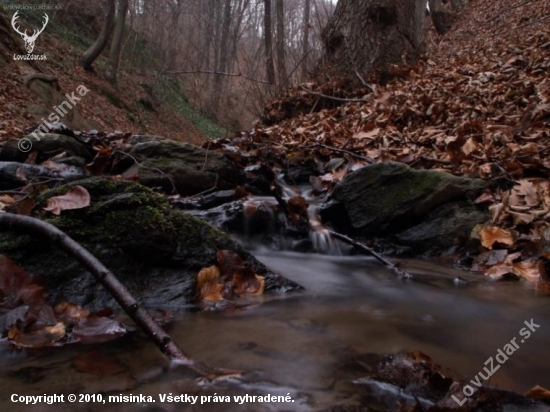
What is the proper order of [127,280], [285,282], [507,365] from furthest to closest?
1. [285,282]
2. [127,280]
3. [507,365]

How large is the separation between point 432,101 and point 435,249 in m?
3.13

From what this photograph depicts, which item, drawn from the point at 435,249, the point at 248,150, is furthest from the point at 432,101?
the point at 435,249

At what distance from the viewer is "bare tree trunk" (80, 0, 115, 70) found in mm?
16953

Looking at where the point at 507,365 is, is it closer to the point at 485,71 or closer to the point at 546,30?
the point at 485,71

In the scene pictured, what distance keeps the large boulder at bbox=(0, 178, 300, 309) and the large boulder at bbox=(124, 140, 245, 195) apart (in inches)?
78.6

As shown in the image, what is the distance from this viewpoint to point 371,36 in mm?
8984

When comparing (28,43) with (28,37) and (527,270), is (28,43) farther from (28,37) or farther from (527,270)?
(527,270)

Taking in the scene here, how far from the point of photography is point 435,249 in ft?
12.7

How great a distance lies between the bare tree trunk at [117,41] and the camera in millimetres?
17281

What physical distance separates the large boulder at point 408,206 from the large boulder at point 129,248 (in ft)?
5.09

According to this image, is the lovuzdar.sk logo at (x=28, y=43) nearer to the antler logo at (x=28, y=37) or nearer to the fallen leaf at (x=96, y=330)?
the antler logo at (x=28, y=37)

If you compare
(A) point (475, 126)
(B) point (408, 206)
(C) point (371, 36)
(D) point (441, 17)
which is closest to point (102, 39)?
(C) point (371, 36)

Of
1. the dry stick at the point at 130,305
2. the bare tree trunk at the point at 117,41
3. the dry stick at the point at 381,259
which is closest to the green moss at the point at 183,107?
the bare tree trunk at the point at 117,41

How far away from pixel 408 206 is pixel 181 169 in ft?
7.38
